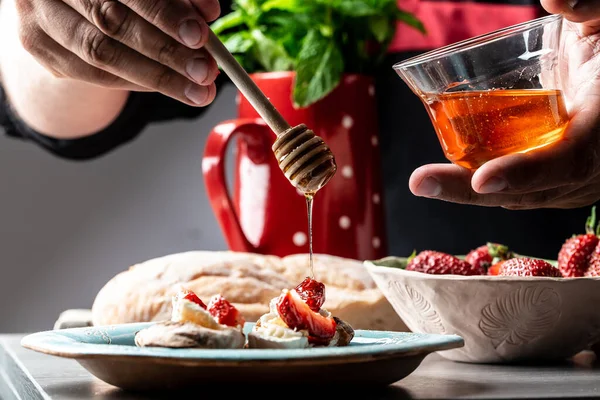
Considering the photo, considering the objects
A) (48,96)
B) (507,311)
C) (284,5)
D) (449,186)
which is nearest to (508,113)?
(449,186)

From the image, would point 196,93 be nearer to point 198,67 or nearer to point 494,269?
point 198,67

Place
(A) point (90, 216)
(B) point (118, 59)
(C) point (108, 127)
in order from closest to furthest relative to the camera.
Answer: (B) point (118, 59) < (C) point (108, 127) < (A) point (90, 216)

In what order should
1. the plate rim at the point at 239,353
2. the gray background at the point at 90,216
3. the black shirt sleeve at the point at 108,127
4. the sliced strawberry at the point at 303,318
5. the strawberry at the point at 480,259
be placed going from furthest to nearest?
the gray background at the point at 90,216 → the black shirt sleeve at the point at 108,127 → the strawberry at the point at 480,259 → the sliced strawberry at the point at 303,318 → the plate rim at the point at 239,353

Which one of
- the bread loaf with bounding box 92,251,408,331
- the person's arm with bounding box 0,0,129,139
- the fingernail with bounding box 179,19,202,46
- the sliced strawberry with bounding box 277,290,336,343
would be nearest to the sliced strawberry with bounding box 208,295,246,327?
the sliced strawberry with bounding box 277,290,336,343

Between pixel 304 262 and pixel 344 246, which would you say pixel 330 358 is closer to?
pixel 304 262

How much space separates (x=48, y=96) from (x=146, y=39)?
743mm

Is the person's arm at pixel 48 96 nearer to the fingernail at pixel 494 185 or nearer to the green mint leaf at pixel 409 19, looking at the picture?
the green mint leaf at pixel 409 19

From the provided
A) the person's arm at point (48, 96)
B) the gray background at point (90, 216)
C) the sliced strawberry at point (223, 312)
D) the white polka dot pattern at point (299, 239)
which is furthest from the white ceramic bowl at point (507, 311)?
the gray background at point (90, 216)

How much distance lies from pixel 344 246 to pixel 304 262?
260 millimetres

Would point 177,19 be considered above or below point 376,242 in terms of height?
above

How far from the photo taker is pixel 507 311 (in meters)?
0.95

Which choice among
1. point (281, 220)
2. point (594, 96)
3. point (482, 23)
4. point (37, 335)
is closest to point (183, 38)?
point (37, 335)

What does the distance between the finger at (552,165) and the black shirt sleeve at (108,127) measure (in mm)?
1047

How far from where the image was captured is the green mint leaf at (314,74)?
1.54 meters
